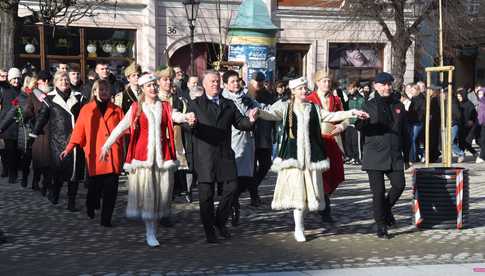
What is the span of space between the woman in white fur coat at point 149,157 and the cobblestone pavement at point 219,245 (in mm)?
383

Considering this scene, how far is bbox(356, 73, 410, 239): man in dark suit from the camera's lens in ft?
30.2

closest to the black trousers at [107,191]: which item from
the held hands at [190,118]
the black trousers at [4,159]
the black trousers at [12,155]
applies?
the held hands at [190,118]

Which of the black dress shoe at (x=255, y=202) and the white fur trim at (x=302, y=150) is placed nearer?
the white fur trim at (x=302, y=150)

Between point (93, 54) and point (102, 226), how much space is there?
65.5 feet

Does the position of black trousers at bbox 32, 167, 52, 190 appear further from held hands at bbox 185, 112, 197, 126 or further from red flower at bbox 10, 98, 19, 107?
held hands at bbox 185, 112, 197, 126

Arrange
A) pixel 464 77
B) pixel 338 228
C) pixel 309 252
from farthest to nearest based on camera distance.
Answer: pixel 464 77 → pixel 338 228 → pixel 309 252

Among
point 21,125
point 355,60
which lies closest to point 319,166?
point 21,125

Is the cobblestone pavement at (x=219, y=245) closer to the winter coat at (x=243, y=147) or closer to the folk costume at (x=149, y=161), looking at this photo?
the folk costume at (x=149, y=161)

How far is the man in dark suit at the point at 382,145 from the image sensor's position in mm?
9203

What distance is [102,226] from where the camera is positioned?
32.9 feet

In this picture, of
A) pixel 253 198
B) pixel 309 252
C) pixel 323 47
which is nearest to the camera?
pixel 309 252

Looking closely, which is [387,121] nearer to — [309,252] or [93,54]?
[309,252]

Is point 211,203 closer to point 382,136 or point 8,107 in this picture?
point 382,136

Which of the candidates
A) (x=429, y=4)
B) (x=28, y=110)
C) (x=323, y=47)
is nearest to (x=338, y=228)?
(x=28, y=110)
